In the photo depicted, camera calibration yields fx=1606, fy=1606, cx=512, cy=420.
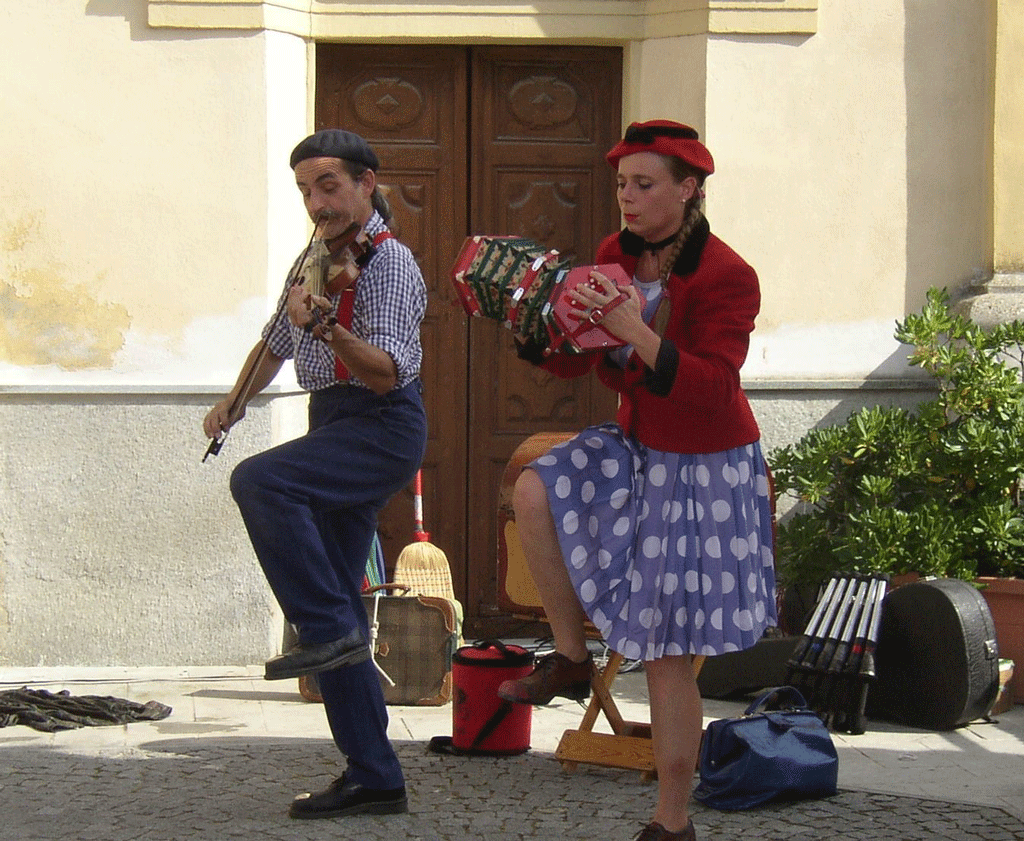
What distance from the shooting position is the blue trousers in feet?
14.1

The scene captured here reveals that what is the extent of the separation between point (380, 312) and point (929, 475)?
10.1 ft

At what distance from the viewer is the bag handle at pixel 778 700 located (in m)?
5.17

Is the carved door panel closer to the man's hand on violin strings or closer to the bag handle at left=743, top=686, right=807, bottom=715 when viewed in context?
the bag handle at left=743, top=686, right=807, bottom=715

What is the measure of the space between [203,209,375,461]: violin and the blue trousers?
0.24m

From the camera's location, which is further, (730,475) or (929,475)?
(929,475)

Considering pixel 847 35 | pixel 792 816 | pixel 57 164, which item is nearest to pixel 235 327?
pixel 57 164

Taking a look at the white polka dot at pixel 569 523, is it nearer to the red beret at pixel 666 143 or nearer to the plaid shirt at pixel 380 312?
the plaid shirt at pixel 380 312

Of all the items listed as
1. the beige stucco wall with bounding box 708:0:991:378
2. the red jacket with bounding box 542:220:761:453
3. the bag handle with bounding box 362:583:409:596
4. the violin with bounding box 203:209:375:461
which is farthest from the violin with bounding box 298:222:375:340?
the beige stucco wall with bounding box 708:0:991:378

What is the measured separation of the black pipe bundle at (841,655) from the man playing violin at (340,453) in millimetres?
1892

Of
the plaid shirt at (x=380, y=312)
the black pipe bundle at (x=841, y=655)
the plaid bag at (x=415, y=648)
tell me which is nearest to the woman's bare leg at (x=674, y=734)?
the plaid shirt at (x=380, y=312)

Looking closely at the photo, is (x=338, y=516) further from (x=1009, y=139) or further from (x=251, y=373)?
(x=1009, y=139)

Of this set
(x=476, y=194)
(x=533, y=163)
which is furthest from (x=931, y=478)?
(x=476, y=194)

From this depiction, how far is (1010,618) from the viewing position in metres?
6.46

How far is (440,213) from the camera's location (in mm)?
7746
